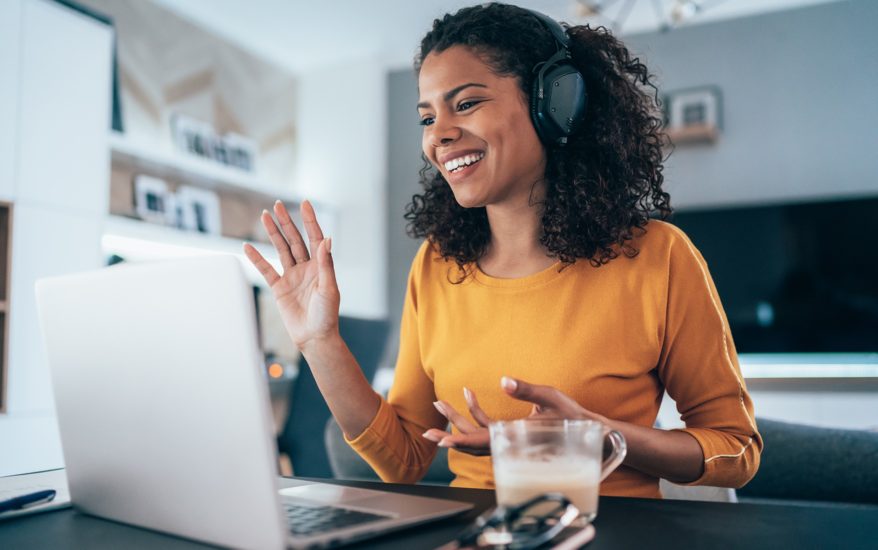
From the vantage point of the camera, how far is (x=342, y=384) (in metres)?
0.98

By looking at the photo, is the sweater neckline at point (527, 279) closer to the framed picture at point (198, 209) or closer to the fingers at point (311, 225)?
the fingers at point (311, 225)

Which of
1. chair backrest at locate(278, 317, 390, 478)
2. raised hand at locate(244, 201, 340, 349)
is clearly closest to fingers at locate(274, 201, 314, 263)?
raised hand at locate(244, 201, 340, 349)

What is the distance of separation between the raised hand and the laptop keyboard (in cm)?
31

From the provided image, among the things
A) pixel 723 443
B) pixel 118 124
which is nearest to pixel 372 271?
pixel 118 124

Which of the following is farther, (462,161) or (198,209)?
(198,209)

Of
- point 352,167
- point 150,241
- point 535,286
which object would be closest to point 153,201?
point 150,241

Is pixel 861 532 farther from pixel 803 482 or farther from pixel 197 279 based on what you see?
pixel 803 482

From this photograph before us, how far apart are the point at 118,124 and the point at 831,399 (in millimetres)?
3544

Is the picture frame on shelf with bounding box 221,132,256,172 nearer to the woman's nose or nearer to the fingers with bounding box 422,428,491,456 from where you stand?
the woman's nose

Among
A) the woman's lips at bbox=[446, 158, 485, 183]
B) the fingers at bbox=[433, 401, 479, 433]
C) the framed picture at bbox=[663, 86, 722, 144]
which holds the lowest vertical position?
the fingers at bbox=[433, 401, 479, 433]

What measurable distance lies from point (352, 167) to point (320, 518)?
13.7 ft

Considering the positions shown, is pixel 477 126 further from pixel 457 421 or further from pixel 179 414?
pixel 179 414

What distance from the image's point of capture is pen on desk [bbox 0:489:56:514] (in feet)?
2.28

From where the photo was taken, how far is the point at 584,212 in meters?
1.12
